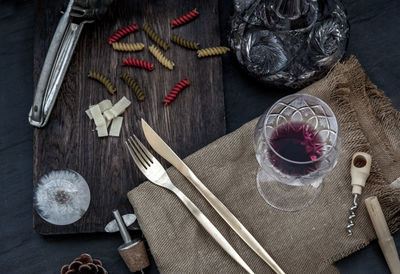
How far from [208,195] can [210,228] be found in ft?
0.24

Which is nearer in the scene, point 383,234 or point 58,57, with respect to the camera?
point 383,234

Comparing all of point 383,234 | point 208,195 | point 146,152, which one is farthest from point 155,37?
point 383,234

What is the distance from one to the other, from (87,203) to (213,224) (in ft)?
1.00

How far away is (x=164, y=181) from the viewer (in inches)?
50.4

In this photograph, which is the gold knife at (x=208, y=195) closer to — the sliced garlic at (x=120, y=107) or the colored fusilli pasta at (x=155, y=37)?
the sliced garlic at (x=120, y=107)

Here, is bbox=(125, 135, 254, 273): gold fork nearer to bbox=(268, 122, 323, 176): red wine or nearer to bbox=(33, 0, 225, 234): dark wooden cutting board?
bbox=(33, 0, 225, 234): dark wooden cutting board

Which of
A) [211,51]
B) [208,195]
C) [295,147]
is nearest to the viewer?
[295,147]

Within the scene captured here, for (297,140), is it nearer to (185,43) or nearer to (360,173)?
(360,173)

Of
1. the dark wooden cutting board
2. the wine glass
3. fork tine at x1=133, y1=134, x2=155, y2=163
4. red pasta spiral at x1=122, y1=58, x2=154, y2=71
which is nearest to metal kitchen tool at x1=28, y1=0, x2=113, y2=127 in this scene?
the dark wooden cutting board

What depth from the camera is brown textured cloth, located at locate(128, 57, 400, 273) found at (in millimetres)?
1271

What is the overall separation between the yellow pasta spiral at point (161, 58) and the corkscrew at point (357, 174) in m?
0.48

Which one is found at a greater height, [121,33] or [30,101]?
[121,33]

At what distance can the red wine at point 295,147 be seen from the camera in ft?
3.66

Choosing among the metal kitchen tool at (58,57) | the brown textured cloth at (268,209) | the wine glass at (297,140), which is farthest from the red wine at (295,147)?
the metal kitchen tool at (58,57)
